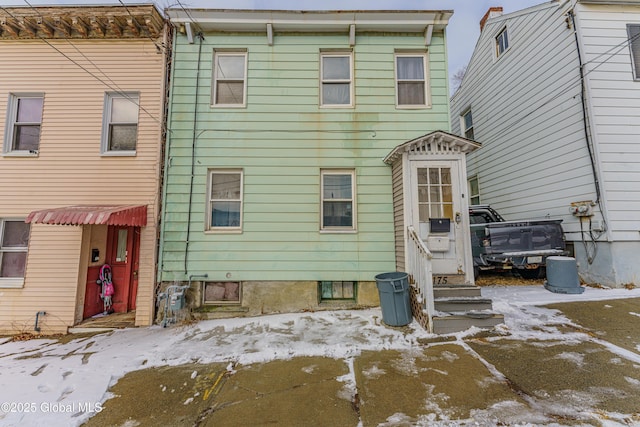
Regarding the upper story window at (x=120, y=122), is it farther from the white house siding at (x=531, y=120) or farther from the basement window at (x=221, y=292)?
the white house siding at (x=531, y=120)

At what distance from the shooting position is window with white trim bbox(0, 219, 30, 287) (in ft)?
19.6

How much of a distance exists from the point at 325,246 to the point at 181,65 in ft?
18.2

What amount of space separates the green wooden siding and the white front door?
0.76 meters

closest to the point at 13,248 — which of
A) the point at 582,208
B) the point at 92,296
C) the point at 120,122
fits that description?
the point at 92,296

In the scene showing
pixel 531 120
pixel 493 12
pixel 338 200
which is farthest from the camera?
pixel 493 12

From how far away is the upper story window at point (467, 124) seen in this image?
1209 cm

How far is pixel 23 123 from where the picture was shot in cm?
631

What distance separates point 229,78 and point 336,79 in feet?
8.62

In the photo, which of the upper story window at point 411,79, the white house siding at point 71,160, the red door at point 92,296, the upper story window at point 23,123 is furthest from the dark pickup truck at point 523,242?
the upper story window at point 23,123

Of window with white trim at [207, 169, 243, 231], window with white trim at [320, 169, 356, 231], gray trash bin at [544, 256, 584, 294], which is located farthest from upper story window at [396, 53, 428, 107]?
gray trash bin at [544, 256, 584, 294]

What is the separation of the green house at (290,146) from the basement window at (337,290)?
0.02m

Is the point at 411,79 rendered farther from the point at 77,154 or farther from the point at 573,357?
the point at 77,154

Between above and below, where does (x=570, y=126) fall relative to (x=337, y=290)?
above

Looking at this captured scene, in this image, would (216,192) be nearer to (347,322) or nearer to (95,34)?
(347,322)
